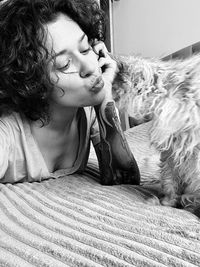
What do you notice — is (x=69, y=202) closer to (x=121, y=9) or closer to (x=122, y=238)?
(x=122, y=238)

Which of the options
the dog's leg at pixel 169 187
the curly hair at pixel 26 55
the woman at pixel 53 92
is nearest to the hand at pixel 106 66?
the woman at pixel 53 92

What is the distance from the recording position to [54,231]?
764 mm

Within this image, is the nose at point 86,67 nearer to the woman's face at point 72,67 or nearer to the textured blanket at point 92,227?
the woman's face at point 72,67

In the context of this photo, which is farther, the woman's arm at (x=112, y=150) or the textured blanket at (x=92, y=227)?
the woman's arm at (x=112, y=150)

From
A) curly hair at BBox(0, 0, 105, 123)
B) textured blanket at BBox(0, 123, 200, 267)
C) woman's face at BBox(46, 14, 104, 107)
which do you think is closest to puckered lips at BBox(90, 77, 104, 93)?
woman's face at BBox(46, 14, 104, 107)

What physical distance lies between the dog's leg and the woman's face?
0.26 meters

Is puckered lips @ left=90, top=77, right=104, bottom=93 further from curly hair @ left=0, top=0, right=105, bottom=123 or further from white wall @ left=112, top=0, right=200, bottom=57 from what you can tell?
white wall @ left=112, top=0, right=200, bottom=57

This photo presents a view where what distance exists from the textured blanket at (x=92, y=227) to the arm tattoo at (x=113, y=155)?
5 cm

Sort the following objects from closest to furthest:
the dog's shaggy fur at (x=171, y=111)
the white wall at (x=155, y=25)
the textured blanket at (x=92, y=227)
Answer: the textured blanket at (x=92, y=227)
the dog's shaggy fur at (x=171, y=111)
the white wall at (x=155, y=25)

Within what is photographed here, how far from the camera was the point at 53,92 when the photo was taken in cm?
108

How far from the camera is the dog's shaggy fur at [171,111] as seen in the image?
0.83 meters

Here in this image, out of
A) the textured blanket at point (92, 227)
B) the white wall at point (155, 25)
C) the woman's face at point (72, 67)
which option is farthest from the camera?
the white wall at point (155, 25)

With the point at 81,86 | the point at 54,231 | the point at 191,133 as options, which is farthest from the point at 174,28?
the point at 54,231

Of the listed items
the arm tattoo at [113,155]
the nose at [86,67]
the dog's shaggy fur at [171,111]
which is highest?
the nose at [86,67]
